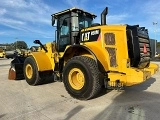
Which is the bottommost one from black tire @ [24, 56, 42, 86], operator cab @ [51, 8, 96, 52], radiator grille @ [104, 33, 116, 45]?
black tire @ [24, 56, 42, 86]

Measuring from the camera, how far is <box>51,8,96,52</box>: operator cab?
6617mm

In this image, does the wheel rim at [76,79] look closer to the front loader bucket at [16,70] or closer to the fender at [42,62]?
the fender at [42,62]

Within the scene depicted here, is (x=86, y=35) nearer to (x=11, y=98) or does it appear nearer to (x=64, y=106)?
(x=64, y=106)

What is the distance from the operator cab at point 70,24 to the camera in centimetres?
662

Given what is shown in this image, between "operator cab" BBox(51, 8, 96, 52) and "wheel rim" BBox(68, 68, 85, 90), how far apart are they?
115 cm

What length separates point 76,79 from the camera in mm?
5996

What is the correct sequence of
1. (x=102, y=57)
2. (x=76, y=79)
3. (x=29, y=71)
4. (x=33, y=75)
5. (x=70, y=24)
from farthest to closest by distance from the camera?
(x=29, y=71) → (x=33, y=75) → (x=70, y=24) → (x=76, y=79) → (x=102, y=57)

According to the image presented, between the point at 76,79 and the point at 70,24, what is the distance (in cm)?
190

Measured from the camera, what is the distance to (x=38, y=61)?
7.51 m

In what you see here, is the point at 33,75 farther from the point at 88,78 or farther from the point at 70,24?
the point at 88,78

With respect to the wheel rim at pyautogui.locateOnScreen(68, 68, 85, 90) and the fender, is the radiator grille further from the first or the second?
the fender

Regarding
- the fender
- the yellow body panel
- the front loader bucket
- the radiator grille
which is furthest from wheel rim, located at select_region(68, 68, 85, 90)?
the front loader bucket

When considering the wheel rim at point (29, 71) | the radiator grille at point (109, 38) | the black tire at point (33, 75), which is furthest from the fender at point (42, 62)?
the radiator grille at point (109, 38)

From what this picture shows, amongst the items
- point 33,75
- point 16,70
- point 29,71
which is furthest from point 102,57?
point 16,70
